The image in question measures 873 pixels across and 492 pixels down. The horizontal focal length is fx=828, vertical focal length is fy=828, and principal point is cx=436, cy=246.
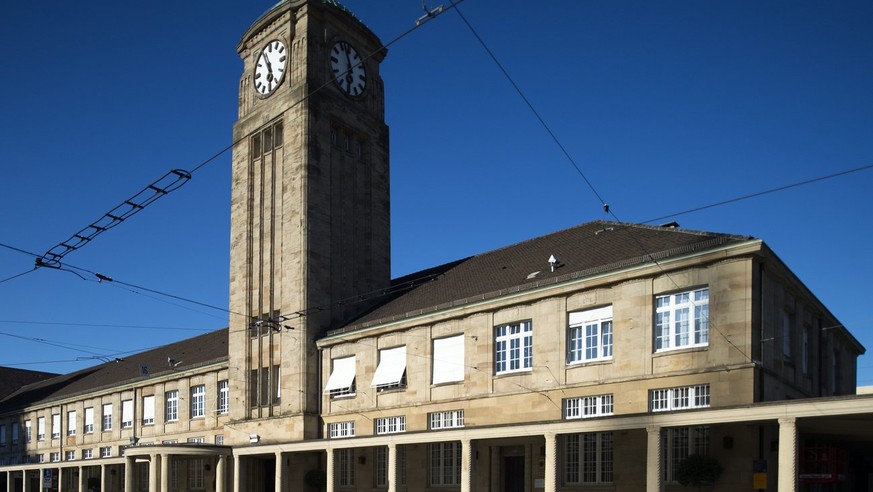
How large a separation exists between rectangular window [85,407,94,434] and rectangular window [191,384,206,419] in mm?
12469

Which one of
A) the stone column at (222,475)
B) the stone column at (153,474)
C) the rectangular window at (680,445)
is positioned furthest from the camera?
the stone column at (153,474)

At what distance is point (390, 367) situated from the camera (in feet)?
111

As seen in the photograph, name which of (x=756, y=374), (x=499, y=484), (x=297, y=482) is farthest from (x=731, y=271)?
(x=297, y=482)

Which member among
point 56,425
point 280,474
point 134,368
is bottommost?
point 56,425

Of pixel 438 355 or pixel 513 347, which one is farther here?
pixel 438 355

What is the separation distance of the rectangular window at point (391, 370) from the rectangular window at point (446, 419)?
2067 millimetres

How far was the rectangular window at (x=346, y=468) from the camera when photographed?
34781 millimetres

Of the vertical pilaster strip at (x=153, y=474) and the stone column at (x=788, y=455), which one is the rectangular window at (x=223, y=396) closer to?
the vertical pilaster strip at (x=153, y=474)

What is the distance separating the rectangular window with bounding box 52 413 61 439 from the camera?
5778cm

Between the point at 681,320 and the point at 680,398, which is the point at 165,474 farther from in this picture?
the point at 681,320

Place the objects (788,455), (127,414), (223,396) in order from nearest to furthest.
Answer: (788,455), (223,396), (127,414)

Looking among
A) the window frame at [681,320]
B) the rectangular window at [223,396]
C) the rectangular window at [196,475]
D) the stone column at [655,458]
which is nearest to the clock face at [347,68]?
the rectangular window at [223,396]

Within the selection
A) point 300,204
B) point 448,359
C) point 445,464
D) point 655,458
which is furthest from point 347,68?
point 655,458

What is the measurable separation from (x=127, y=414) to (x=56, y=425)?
10.5 m
